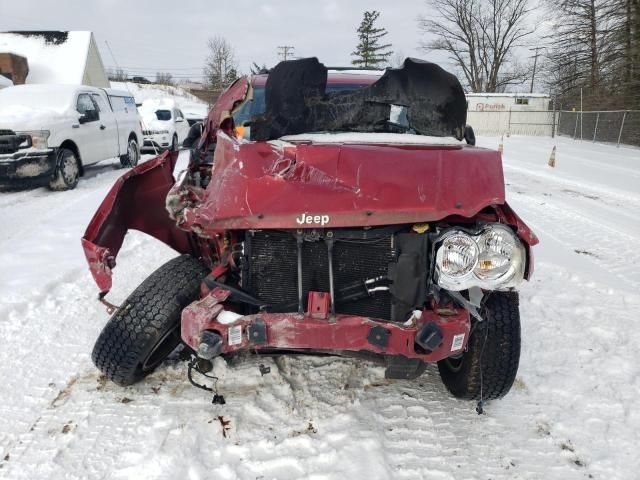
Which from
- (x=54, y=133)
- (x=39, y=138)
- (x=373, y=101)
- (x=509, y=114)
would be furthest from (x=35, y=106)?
(x=509, y=114)

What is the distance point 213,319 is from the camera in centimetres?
239

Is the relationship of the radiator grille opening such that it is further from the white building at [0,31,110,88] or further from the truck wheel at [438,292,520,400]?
the white building at [0,31,110,88]

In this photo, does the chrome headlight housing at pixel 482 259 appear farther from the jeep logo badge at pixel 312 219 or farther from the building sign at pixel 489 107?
the building sign at pixel 489 107

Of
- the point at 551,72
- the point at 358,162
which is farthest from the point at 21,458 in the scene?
the point at 551,72

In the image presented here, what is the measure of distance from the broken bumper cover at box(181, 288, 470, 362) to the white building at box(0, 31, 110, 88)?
103ft

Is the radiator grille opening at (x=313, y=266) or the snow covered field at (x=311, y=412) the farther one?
the radiator grille opening at (x=313, y=266)

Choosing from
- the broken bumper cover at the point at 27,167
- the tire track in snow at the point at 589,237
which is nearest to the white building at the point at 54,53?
the broken bumper cover at the point at 27,167

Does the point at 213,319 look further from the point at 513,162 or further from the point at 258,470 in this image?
the point at 513,162

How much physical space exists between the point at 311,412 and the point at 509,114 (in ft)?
113

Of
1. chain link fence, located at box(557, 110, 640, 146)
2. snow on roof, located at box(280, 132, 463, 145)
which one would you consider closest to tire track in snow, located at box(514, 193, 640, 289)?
snow on roof, located at box(280, 132, 463, 145)

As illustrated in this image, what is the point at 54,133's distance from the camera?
29.1ft

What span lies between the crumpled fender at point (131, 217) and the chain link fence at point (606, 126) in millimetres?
20660

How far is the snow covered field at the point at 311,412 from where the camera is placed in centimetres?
234

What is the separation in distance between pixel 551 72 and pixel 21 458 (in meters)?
37.8
